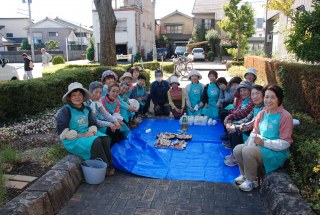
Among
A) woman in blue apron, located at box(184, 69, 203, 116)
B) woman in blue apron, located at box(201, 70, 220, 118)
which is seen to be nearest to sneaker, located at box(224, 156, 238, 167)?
woman in blue apron, located at box(201, 70, 220, 118)

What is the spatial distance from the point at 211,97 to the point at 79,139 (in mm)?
3726

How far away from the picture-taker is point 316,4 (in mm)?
4738

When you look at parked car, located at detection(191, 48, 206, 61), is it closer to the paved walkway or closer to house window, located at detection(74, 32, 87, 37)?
house window, located at detection(74, 32, 87, 37)

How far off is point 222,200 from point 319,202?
1.06 metres

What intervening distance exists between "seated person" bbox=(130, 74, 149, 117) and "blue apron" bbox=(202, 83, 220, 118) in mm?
1502

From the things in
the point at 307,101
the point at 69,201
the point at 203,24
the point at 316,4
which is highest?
the point at 203,24

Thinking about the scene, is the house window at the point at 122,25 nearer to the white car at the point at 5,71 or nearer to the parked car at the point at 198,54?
the parked car at the point at 198,54

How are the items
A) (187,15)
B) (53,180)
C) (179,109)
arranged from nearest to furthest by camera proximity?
(53,180), (179,109), (187,15)

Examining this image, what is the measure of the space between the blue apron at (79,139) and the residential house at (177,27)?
44.1 m

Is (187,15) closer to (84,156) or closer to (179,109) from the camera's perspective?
(179,109)

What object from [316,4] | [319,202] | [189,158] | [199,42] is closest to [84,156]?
[189,158]

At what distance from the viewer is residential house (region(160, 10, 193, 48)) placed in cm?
4722

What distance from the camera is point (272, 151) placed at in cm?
347

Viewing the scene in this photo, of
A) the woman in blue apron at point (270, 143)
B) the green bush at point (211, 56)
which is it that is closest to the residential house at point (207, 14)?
the green bush at point (211, 56)
